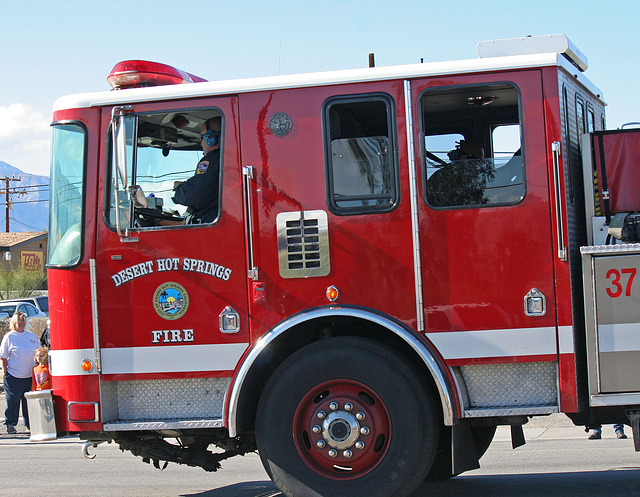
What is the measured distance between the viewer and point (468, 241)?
16.5ft

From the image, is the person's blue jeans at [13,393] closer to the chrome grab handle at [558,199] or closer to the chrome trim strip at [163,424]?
the chrome trim strip at [163,424]

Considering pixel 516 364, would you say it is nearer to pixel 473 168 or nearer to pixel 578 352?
pixel 578 352

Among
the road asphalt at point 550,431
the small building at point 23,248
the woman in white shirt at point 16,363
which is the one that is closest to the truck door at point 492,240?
the road asphalt at point 550,431

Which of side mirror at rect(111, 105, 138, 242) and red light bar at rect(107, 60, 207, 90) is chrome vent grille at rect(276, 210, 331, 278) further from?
red light bar at rect(107, 60, 207, 90)

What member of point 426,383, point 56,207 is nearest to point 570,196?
point 426,383

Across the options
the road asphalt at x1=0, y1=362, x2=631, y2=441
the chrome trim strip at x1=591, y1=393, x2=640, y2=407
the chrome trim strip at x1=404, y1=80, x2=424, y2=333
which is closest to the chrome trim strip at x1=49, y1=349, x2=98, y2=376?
the chrome trim strip at x1=404, y1=80, x2=424, y2=333

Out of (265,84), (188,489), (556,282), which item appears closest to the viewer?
(556,282)

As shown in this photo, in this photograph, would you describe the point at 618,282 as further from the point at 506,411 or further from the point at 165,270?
the point at 165,270

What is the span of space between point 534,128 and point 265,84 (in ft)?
6.07

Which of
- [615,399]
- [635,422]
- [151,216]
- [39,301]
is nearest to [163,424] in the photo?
[151,216]

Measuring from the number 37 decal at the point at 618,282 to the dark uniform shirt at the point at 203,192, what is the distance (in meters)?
2.66

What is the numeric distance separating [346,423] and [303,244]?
4.02ft

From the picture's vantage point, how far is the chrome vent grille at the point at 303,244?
17.0 feet

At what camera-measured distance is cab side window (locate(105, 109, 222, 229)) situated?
540cm
